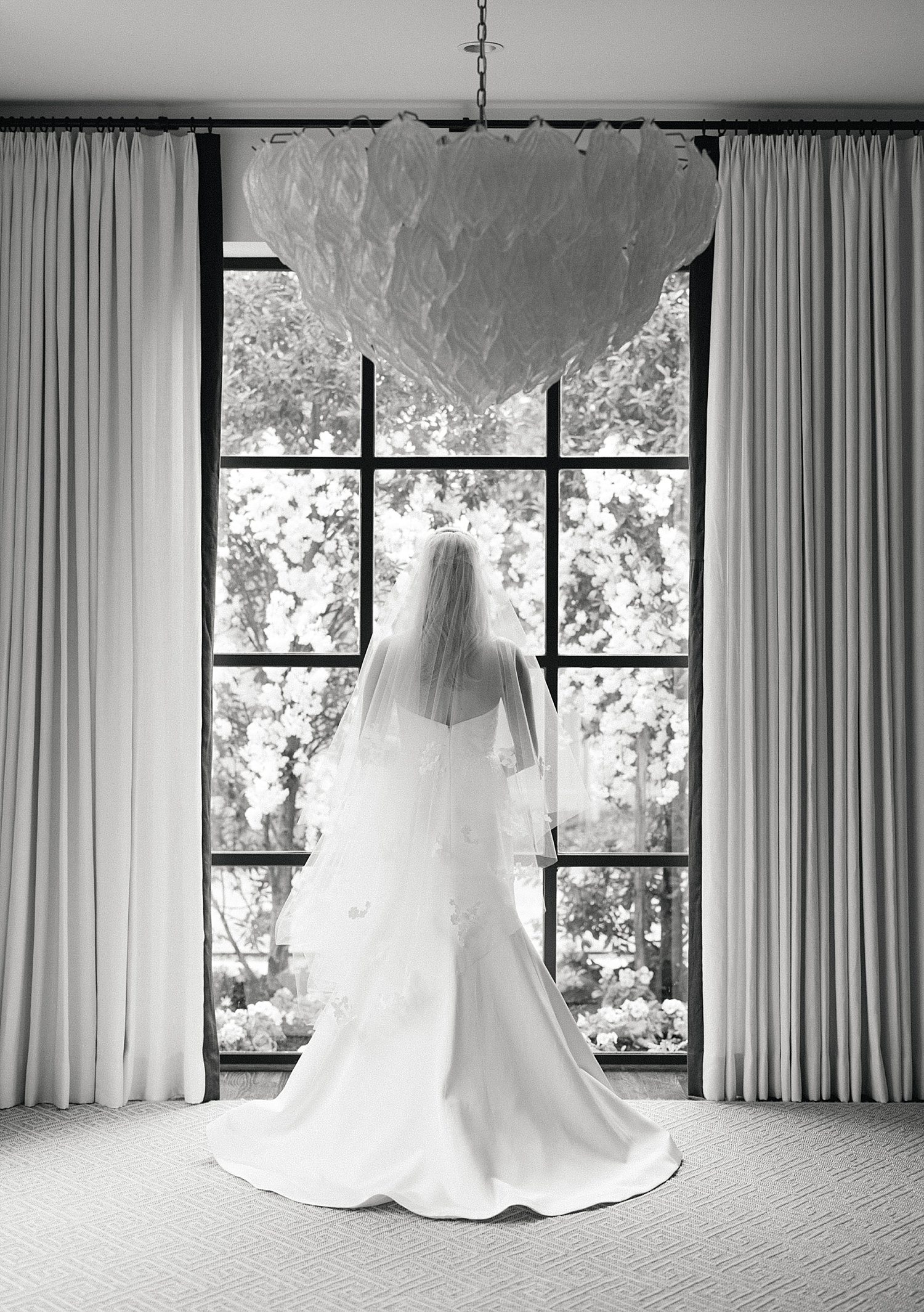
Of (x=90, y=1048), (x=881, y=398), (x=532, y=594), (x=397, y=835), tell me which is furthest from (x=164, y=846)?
(x=881, y=398)

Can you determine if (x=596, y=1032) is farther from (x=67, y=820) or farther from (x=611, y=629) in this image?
(x=67, y=820)

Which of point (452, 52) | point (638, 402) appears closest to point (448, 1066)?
point (638, 402)

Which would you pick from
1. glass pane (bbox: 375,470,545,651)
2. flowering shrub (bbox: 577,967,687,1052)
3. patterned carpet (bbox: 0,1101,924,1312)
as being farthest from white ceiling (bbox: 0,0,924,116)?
patterned carpet (bbox: 0,1101,924,1312)

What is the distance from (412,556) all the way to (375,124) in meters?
1.35

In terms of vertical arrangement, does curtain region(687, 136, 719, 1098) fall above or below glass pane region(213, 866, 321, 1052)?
above

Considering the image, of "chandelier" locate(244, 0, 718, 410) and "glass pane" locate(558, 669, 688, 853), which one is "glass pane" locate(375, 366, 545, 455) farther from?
"chandelier" locate(244, 0, 718, 410)

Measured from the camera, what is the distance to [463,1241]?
8.74ft

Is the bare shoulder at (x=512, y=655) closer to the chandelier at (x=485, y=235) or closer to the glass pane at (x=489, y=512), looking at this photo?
the glass pane at (x=489, y=512)

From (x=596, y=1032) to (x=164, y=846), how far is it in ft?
5.19

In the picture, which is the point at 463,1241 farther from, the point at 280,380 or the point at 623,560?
the point at 280,380

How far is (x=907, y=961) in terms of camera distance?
363 centimetres

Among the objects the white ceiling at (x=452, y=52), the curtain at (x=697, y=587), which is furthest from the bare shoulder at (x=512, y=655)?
the white ceiling at (x=452, y=52)

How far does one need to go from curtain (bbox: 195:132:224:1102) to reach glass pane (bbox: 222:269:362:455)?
31cm

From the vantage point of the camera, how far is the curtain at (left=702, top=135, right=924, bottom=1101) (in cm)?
360
